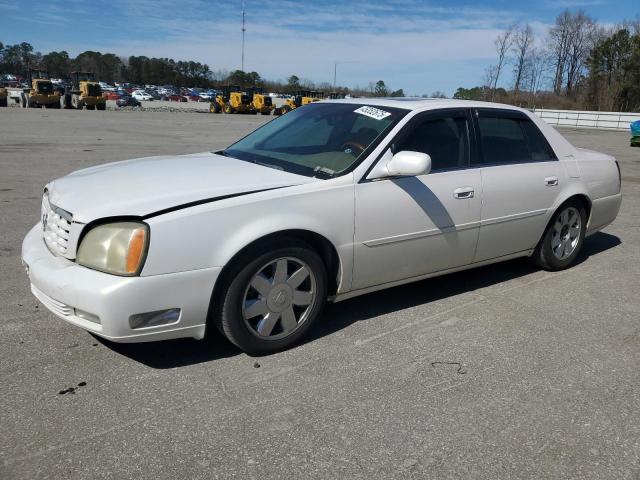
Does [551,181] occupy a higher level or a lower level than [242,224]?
higher

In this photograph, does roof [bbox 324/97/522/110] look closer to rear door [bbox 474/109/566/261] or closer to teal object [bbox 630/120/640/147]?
rear door [bbox 474/109/566/261]

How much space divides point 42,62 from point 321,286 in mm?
159415

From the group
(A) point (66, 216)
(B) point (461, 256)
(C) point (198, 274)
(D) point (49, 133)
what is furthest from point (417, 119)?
(D) point (49, 133)

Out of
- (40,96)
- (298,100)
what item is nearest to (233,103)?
(298,100)

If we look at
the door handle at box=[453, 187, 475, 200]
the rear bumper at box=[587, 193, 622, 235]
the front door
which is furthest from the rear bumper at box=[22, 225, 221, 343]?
the rear bumper at box=[587, 193, 622, 235]

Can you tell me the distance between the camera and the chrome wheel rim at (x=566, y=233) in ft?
16.4

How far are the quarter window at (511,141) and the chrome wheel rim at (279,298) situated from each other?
1856mm

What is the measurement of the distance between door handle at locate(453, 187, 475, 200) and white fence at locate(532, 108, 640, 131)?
4011 cm

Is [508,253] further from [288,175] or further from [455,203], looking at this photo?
[288,175]

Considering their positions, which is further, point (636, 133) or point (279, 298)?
point (636, 133)

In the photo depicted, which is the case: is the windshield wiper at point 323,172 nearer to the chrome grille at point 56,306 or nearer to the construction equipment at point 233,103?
the chrome grille at point 56,306

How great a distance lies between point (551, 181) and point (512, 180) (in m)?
0.57

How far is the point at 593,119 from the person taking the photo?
137ft

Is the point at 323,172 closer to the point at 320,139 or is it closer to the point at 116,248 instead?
the point at 320,139
